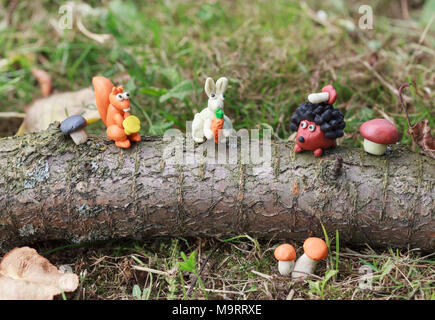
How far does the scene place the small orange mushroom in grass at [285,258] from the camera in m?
2.88

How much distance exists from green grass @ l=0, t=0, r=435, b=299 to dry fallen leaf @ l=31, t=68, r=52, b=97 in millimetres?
107

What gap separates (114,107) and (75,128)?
306 mm

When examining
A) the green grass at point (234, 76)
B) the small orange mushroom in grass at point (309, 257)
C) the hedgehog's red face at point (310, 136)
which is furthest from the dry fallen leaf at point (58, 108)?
the small orange mushroom in grass at point (309, 257)

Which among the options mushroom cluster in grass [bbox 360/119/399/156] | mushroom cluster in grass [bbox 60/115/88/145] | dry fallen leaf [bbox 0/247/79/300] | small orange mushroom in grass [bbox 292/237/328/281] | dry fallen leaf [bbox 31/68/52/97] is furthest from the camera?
dry fallen leaf [bbox 31/68/52/97]

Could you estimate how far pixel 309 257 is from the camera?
288cm

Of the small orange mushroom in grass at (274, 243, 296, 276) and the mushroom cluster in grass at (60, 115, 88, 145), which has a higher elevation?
the mushroom cluster in grass at (60, 115, 88, 145)

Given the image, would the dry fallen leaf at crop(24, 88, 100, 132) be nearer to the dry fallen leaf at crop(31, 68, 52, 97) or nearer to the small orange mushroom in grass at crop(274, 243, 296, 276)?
the dry fallen leaf at crop(31, 68, 52, 97)

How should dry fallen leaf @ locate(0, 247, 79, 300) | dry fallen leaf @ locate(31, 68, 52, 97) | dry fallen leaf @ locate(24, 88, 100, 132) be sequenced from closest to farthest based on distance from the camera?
dry fallen leaf @ locate(0, 247, 79, 300), dry fallen leaf @ locate(24, 88, 100, 132), dry fallen leaf @ locate(31, 68, 52, 97)

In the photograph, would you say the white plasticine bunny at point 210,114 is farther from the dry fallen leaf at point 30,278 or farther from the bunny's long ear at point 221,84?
the dry fallen leaf at point 30,278

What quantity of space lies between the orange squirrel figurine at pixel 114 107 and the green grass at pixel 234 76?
766 mm

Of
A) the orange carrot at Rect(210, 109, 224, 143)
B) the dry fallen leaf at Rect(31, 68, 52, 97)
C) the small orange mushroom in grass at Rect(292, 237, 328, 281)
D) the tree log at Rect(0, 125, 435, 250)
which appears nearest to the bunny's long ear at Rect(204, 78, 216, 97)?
the orange carrot at Rect(210, 109, 224, 143)

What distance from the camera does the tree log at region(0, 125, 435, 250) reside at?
300 centimetres

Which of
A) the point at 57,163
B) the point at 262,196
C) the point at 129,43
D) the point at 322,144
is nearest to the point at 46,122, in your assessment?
the point at 57,163

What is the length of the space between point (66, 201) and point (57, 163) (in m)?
0.28
